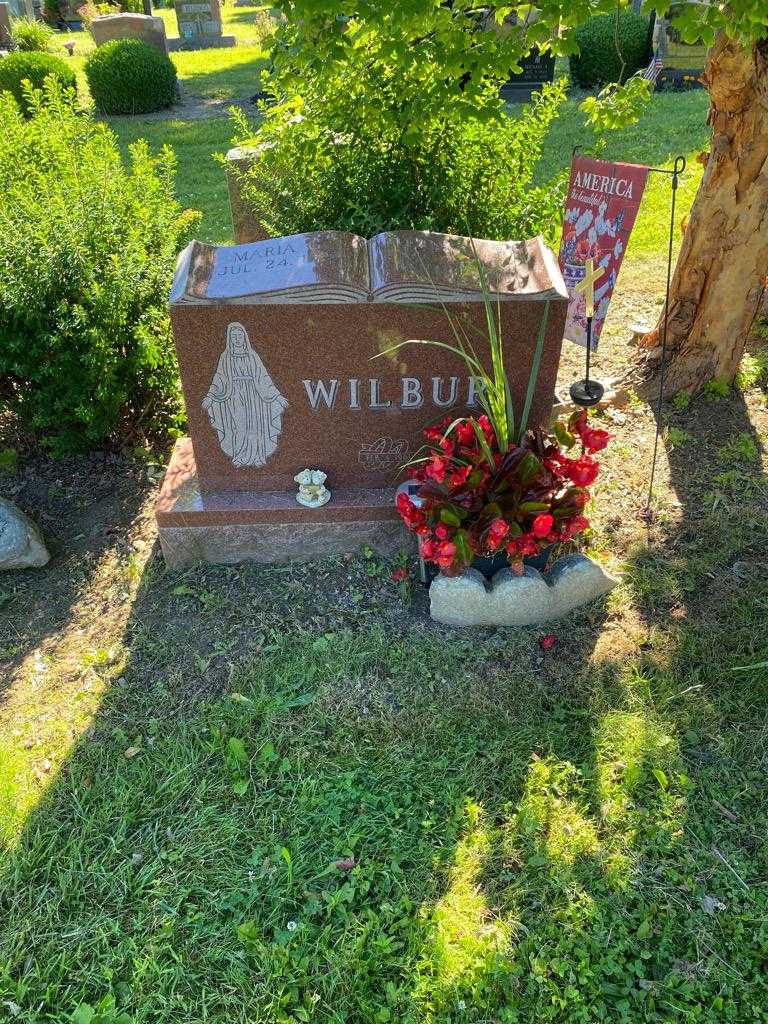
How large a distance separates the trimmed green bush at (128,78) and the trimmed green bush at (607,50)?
6885 mm

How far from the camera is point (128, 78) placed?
12383 millimetres

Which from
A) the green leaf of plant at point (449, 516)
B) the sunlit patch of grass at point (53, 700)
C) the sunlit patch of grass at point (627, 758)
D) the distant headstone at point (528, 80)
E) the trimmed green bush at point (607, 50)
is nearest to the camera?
the sunlit patch of grass at point (627, 758)

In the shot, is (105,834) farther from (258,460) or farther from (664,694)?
(664,694)

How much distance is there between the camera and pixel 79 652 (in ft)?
11.1

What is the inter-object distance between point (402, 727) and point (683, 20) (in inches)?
108

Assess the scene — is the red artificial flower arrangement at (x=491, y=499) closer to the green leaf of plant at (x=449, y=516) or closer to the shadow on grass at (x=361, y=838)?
the green leaf of plant at (x=449, y=516)

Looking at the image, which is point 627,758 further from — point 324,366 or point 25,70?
point 25,70

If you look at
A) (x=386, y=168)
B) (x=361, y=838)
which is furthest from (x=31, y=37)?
(x=361, y=838)

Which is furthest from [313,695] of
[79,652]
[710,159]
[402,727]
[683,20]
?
[710,159]

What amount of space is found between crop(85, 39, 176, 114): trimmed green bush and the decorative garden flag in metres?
11.1

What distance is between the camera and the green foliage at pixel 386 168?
3750mm

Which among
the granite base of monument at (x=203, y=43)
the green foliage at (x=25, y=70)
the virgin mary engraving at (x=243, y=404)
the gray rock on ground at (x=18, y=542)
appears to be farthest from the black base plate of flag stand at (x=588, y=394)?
the granite base of monument at (x=203, y=43)

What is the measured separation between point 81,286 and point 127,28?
535 inches

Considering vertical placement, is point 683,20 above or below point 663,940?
above
